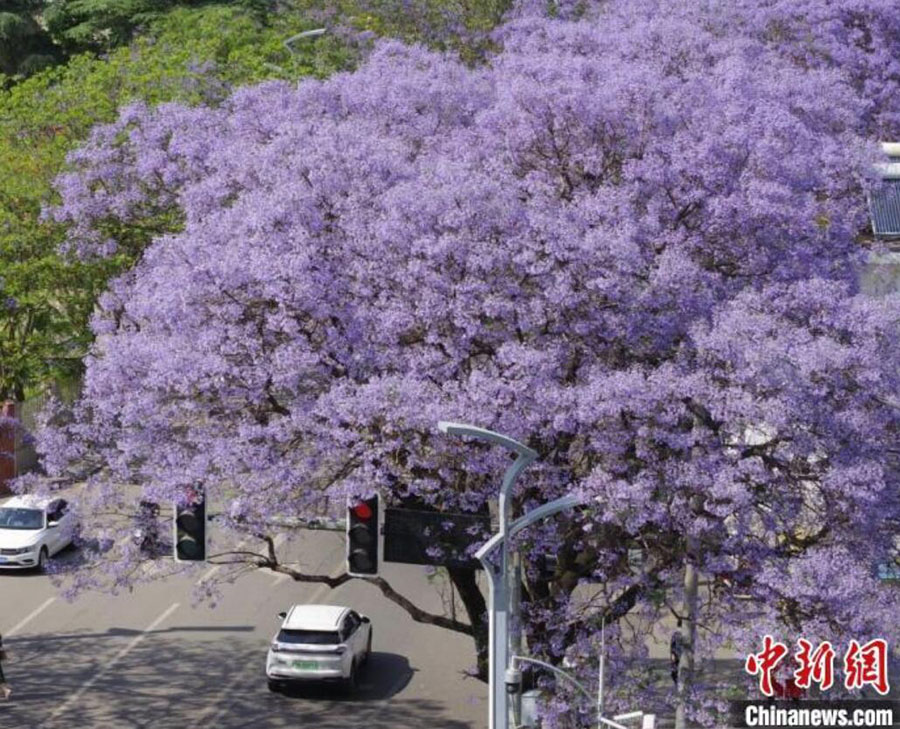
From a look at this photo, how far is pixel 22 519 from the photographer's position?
3416 centimetres

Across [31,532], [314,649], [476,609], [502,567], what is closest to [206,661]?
[314,649]

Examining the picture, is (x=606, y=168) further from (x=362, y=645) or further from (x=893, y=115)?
(x=893, y=115)

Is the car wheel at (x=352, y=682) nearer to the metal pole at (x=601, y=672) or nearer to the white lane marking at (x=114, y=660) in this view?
the white lane marking at (x=114, y=660)

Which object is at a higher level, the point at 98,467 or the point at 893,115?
the point at 893,115

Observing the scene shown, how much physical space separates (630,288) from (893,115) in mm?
22115

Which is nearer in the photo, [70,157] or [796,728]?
[796,728]

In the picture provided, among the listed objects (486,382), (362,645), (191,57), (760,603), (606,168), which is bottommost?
(362,645)

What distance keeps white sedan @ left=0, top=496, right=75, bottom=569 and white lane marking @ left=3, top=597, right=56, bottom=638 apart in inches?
63.0

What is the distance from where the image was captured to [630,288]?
64.9ft

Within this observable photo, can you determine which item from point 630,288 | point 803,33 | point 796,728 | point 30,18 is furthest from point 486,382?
point 30,18

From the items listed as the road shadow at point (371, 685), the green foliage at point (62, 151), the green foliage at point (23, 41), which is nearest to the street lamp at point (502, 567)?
the road shadow at point (371, 685)

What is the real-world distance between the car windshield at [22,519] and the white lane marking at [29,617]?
2.46m

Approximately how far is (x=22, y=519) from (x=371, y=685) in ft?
34.9

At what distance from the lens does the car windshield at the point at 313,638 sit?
26.7 metres
